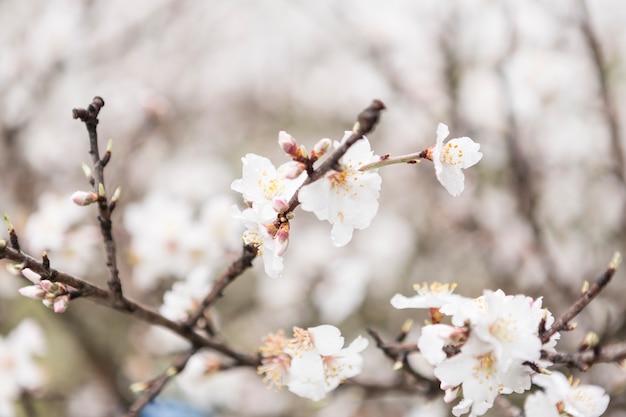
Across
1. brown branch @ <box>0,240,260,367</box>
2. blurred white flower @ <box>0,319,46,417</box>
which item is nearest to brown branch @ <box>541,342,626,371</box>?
brown branch @ <box>0,240,260,367</box>

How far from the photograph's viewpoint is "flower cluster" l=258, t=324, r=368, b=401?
1.05m

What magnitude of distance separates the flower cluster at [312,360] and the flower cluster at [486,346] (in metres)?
0.19

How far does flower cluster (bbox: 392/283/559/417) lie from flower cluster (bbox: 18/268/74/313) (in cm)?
64

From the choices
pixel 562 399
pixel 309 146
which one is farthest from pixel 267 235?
pixel 309 146

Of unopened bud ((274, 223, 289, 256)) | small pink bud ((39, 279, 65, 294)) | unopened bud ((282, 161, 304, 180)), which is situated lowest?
small pink bud ((39, 279, 65, 294))

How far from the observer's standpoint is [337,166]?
0.89 metres

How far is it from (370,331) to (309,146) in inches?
137

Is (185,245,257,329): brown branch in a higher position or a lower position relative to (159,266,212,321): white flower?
higher

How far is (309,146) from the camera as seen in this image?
14.8 feet

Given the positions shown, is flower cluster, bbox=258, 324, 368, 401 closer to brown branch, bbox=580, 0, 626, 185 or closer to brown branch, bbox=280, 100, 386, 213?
brown branch, bbox=280, 100, 386, 213

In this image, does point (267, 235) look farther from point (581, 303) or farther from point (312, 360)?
point (581, 303)

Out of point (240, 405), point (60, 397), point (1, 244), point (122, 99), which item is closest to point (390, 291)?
point (240, 405)

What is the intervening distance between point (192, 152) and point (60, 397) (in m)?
3.01

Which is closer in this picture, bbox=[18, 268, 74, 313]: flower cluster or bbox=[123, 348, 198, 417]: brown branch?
bbox=[18, 268, 74, 313]: flower cluster
